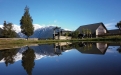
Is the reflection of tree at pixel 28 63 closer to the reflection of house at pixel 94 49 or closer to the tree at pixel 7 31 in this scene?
the reflection of house at pixel 94 49

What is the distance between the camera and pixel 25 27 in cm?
6712

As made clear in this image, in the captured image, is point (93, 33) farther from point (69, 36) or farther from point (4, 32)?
point (4, 32)

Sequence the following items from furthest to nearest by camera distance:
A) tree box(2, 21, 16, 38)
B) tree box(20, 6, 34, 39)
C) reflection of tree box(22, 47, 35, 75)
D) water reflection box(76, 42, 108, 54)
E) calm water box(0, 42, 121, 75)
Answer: tree box(2, 21, 16, 38) → tree box(20, 6, 34, 39) → water reflection box(76, 42, 108, 54) → reflection of tree box(22, 47, 35, 75) → calm water box(0, 42, 121, 75)

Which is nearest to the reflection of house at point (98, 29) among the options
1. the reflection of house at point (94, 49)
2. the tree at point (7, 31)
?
the tree at point (7, 31)

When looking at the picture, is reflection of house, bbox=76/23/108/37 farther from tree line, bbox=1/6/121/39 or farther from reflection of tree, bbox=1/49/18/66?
reflection of tree, bbox=1/49/18/66

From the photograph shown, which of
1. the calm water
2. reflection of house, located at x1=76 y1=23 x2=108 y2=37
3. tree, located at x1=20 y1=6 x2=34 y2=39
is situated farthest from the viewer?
reflection of house, located at x1=76 y1=23 x2=108 y2=37

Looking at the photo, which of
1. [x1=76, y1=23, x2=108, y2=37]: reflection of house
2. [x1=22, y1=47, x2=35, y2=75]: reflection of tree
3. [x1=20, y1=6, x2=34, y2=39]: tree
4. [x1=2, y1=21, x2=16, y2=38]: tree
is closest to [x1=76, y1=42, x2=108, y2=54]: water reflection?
[x1=22, y1=47, x2=35, y2=75]: reflection of tree

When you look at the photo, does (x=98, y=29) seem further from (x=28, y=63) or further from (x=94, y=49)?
(x=28, y=63)

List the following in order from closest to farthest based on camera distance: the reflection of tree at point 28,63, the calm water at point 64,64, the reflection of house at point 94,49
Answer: the calm water at point 64,64
the reflection of tree at point 28,63
the reflection of house at point 94,49

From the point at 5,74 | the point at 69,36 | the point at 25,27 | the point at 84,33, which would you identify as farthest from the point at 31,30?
the point at 5,74

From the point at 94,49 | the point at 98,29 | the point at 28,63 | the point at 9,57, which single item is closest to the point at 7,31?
the point at 98,29

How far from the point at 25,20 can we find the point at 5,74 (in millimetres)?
60397

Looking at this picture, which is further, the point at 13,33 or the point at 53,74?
the point at 13,33

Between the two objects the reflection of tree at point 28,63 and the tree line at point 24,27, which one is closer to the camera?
the reflection of tree at point 28,63
